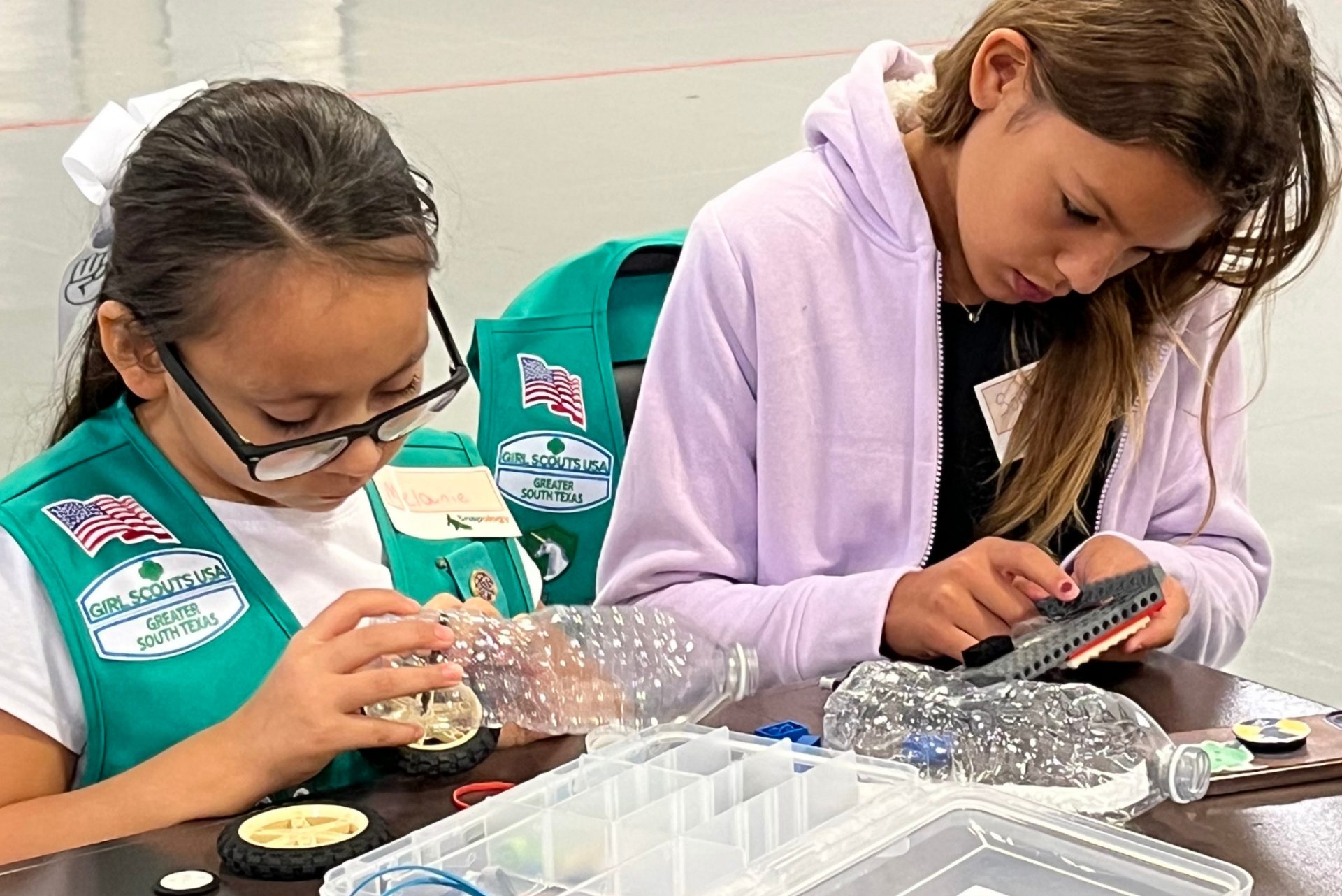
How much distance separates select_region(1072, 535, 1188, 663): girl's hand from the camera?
131cm

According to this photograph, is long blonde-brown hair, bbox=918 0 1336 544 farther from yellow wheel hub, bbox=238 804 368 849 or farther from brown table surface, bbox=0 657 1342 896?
yellow wheel hub, bbox=238 804 368 849

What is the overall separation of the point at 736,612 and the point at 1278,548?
203 cm

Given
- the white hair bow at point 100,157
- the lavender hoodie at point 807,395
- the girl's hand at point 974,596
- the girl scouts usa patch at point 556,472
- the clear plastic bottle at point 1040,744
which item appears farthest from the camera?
the girl scouts usa patch at point 556,472

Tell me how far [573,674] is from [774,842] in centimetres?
30

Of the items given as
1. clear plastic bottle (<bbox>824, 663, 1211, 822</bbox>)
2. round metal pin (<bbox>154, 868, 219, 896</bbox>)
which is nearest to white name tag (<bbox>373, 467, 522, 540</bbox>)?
clear plastic bottle (<bbox>824, 663, 1211, 822</bbox>)

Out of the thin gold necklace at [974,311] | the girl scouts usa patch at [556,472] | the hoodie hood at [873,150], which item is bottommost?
the girl scouts usa patch at [556,472]

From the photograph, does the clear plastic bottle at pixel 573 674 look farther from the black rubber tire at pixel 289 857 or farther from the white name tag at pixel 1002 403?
the white name tag at pixel 1002 403

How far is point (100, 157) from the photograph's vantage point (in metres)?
1.47

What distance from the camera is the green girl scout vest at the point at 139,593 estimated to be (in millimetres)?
1169

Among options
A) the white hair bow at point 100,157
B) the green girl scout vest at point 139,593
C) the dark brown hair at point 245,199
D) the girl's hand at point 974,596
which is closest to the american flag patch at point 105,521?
the green girl scout vest at point 139,593

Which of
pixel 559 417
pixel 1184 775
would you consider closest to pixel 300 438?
pixel 1184 775

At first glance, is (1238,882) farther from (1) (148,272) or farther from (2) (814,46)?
(2) (814,46)

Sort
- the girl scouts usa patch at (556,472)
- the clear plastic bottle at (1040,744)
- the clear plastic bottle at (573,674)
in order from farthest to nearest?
the girl scouts usa patch at (556,472) < the clear plastic bottle at (573,674) < the clear plastic bottle at (1040,744)

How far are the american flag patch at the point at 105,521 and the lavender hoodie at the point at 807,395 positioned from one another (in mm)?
430
